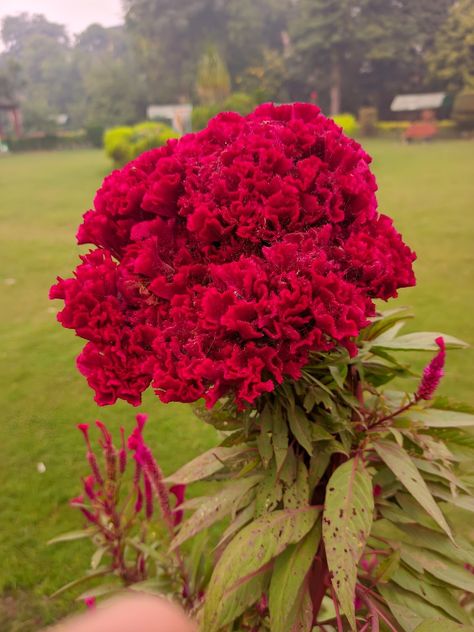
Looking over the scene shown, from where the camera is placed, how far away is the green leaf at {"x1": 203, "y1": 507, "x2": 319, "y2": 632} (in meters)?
1.12

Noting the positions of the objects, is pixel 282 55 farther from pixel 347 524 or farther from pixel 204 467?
pixel 347 524

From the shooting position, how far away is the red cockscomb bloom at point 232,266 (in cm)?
96

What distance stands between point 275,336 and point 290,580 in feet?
1.86

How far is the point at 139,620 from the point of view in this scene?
0.55m

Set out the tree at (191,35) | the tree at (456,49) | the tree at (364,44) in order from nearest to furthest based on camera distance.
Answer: the tree at (456,49)
the tree at (364,44)
the tree at (191,35)

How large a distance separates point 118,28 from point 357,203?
7712 cm

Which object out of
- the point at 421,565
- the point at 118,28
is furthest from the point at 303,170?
the point at 118,28

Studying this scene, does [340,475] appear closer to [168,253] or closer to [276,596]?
[276,596]

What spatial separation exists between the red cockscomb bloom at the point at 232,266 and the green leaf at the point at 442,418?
0.39 metres

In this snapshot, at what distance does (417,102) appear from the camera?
31719 millimetres

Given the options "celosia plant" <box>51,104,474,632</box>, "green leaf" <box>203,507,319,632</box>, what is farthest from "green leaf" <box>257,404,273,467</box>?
"green leaf" <box>203,507,319,632</box>

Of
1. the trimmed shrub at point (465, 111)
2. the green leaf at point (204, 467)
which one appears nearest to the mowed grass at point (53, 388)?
the green leaf at point (204, 467)

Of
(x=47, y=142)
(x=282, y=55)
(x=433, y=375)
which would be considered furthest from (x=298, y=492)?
(x=282, y=55)

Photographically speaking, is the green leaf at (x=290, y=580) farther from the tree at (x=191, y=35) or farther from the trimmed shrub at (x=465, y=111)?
the tree at (x=191, y=35)
